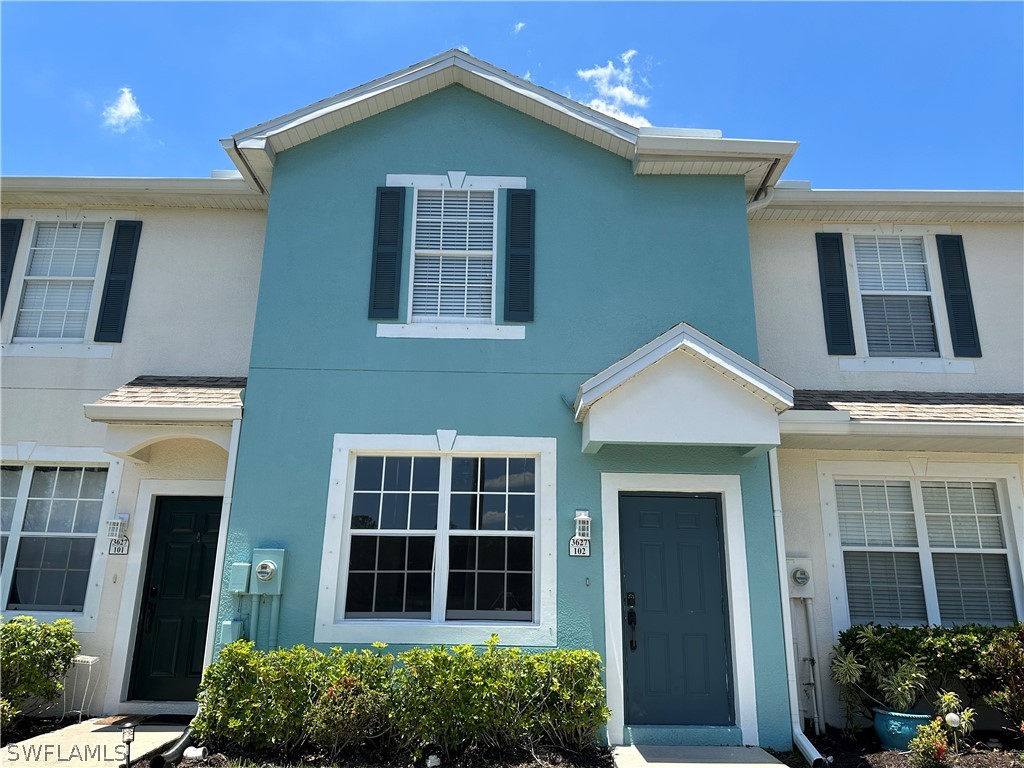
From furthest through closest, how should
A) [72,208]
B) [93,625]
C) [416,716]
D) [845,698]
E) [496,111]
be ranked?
[72,208] < [496,111] < [93,625] < [845,698] < [416,716]

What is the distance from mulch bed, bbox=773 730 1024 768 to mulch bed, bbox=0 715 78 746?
7.34m

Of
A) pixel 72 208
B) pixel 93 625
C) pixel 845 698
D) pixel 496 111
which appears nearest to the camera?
pixel 845 698

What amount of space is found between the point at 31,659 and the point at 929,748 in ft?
28.7

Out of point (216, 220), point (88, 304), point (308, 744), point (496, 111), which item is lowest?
point (308, 744)

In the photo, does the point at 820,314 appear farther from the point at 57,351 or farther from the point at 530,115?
the point at 57,351

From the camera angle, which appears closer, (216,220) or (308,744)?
(308,744)

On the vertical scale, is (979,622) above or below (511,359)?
below

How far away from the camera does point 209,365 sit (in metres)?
8.80

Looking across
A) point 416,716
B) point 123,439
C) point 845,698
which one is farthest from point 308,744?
point 845,698

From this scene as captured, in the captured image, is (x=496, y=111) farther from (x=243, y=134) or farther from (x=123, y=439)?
(x=123, y=439)

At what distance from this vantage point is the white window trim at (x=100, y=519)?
8.03 meters

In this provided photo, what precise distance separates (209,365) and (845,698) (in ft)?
27.2

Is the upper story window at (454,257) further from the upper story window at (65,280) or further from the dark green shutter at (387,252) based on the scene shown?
the upper story window at (65,280)

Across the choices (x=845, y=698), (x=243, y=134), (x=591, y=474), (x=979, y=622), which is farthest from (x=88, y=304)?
(x=979, y=622)
